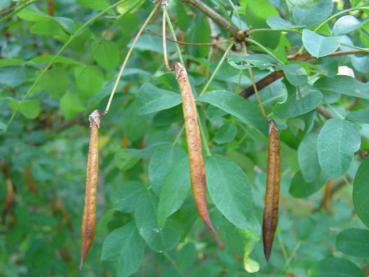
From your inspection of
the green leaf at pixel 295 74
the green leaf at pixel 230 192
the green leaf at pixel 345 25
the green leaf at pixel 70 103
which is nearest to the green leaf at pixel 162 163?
the green leaf at pixel 230 192

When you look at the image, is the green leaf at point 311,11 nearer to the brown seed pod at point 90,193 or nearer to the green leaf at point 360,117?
the green leaf at point 360,117

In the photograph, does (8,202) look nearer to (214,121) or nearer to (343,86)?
(214,121)

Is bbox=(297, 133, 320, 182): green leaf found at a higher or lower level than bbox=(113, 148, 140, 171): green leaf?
lower

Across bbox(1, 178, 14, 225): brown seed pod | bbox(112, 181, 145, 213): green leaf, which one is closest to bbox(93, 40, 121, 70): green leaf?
bbox(112, 181, 145, 213): green leaf

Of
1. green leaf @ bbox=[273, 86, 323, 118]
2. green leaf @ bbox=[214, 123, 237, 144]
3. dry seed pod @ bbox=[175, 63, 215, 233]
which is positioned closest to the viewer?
dry seed pod @ bbox=[175, 63, 215, 233]

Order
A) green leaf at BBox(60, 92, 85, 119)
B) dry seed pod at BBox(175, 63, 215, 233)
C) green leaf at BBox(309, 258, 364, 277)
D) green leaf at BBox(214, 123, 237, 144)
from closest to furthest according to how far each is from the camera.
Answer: dry seed pod at BBox(175, 63, 215, 233) < green leaf at BBox(309, 258, 364, 277) < green leaf at BBox(214, 123, 237, 144) < green leaf at BBox(60, 92, 85, 119)

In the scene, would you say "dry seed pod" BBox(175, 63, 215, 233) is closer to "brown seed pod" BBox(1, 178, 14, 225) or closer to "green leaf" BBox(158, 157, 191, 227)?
"green leaf" BBox(158, 157, 191, 227)

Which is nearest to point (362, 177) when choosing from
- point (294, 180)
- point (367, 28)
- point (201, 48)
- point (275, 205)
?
point (275, 205)

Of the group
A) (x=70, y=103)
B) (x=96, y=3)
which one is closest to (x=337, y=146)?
(x=96, y=3)
